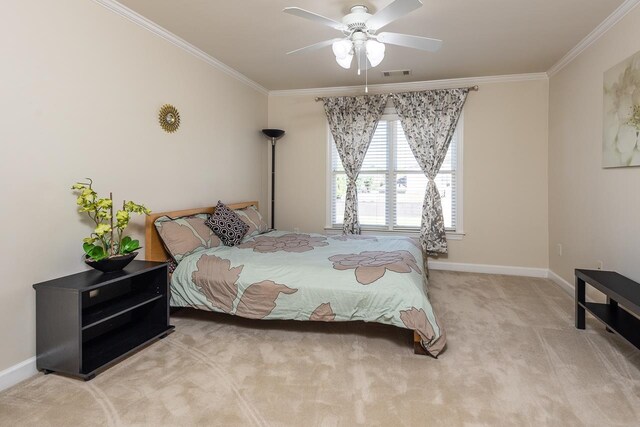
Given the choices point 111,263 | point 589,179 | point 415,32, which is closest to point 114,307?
point 111,263

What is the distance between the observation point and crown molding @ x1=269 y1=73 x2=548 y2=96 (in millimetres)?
4457

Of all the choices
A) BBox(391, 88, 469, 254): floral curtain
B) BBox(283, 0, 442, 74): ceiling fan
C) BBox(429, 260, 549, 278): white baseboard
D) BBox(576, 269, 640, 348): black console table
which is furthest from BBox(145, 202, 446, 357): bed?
BBox(429, 260, 549, 278): white baseboard

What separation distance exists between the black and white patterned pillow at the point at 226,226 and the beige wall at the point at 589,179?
3410 mm

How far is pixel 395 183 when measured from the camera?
4.98 metres

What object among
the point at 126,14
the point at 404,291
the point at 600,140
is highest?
the point at 126,14

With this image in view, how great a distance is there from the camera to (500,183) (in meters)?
4.61

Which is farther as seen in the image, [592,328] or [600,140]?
[600,140]

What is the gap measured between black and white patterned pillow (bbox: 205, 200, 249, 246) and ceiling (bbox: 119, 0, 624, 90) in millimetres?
1707

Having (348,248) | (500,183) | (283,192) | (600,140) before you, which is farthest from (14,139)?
(500,183)

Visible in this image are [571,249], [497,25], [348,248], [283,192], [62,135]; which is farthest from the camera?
[283,192]

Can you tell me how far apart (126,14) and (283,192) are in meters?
3.08

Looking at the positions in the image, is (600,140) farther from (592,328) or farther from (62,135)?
(62,135)

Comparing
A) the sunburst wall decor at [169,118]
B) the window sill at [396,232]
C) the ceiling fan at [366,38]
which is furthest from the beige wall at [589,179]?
the sunburst wall decor at [169,118]

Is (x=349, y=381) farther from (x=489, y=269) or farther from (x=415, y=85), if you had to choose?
(x=415, y=85)
